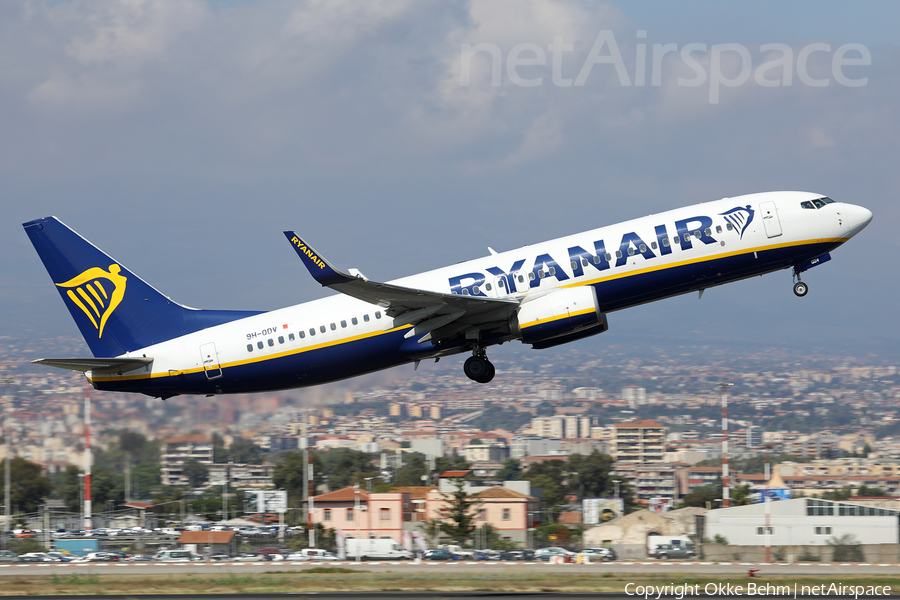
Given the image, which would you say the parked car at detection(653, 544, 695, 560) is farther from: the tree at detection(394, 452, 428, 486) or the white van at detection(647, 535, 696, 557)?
the tree at detection(394, 452, 428, 486)

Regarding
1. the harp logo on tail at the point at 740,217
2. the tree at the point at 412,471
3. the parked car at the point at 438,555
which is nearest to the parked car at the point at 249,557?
the parked car at the point at 438,555

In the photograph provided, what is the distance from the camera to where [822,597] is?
2756cm

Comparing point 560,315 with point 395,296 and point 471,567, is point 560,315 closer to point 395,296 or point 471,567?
point 395,296

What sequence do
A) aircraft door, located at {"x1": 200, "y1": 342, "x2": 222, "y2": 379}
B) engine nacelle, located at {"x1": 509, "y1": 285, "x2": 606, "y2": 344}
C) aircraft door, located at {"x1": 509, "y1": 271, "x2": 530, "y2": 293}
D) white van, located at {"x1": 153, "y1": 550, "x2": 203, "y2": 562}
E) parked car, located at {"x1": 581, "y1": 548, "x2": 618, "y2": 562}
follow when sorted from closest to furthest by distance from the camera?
1. engine nacelle, located at {"x1": 509, "y1": 285, "x2": 606, "y2": 344}
2. aircraft door, located at {"x1": 509, "y1": 271, "x2": 530, "y2": 293}
3. aircraft door, located at {"x1": 200, "y1": 342, "x2": 222, "y2": 379}
4. white van, located at {"x1": 153, "y1": 550, "x2": 203, "y2": 562}
5. parked car, located at {"x1": 581, "y1": 548, "x2": 618, "y2": 562}

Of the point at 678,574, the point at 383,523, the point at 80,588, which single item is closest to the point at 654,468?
the point at 383,523

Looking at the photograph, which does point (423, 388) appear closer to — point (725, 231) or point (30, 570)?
point (30, 570)

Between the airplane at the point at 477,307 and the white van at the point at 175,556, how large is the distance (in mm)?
→ 12471

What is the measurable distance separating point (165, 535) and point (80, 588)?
22.2m

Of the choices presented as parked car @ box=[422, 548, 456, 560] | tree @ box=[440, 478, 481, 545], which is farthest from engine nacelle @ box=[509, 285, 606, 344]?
tree @ box=[440, 478, 481, 545]

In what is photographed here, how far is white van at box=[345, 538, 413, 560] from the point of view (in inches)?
1708

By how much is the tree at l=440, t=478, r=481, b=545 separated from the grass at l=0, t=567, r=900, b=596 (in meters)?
20.4

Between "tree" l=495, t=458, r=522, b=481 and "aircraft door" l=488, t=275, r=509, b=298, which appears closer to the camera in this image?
"aircraft door" l=488, t=275, r=509, b=298

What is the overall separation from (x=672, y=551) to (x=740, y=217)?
63.0ft

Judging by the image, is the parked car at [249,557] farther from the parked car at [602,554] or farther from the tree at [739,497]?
the tree at [739,497]
